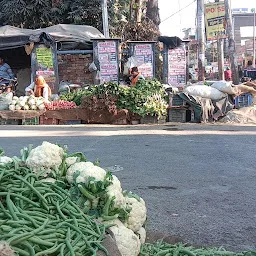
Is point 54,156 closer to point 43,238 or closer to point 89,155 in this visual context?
point 43,238

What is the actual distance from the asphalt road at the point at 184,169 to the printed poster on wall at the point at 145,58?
4.78 metres

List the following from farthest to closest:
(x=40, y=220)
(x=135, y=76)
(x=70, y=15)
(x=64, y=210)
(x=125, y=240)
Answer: (x=70, y=15) < (x=135, y=76) < (x=125, y=240) < (x=64, y=210) < (x=40, y=220)

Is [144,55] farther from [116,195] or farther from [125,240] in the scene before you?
[125,240]

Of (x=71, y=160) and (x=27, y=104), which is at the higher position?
(x=71, y=160)

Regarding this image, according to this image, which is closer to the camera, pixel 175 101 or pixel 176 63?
pixel 175 101

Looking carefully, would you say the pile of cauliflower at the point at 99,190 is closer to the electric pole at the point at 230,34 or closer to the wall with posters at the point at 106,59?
the wall with posters at the point at 106,59

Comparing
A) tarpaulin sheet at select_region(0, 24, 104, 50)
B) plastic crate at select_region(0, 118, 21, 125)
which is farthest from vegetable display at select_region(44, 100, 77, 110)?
tarpaulin sheet at select_region(0, 24, 104, 50)

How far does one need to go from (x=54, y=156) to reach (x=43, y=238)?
88 centimetres

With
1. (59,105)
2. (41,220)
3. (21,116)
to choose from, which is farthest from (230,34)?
(41,220)

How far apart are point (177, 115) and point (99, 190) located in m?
11.8

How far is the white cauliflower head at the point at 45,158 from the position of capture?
3.03m

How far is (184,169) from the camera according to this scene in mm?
6957

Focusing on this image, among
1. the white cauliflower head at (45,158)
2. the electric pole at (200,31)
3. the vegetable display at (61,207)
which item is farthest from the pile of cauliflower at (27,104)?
the white cauliflower head at (45,158)

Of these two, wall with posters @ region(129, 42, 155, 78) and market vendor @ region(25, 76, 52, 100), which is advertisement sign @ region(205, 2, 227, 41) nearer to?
wall with posters @ region(129, 42, 155, 78)
